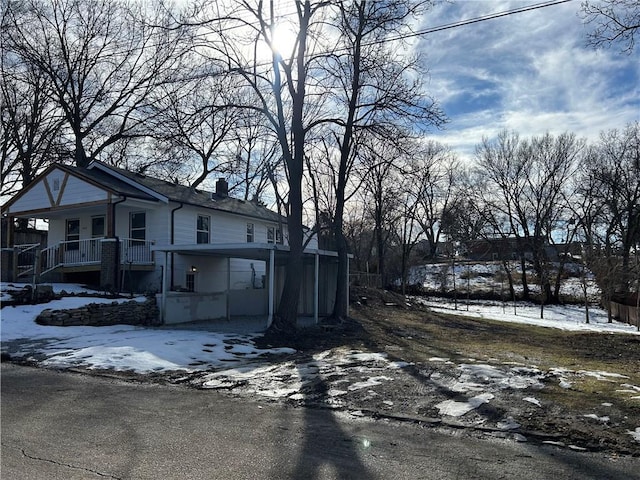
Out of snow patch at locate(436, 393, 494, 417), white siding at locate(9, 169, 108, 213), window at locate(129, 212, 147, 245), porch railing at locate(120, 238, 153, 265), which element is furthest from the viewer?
window at locate(129, 212, 147, 245)

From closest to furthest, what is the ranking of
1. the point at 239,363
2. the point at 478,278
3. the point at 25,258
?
the point at 239,363 → the point at 25,258 → the point at 478,278

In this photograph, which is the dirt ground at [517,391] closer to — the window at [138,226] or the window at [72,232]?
the window at [138,226]

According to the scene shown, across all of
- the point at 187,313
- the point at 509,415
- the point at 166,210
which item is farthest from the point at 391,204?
the point at 509,415

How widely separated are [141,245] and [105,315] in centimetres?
677

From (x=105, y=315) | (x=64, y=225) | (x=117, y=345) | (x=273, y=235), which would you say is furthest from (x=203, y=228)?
(x=117, y=345)

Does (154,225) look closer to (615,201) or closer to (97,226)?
(97,226)

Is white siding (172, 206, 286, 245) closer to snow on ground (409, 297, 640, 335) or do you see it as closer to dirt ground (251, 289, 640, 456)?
dirt ground (251, 289, 640, 456)

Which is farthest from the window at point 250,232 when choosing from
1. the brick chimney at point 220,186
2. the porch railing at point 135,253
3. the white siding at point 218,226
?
the porch railing at point 135,253

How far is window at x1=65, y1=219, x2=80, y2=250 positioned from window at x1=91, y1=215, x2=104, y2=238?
3.28 ft

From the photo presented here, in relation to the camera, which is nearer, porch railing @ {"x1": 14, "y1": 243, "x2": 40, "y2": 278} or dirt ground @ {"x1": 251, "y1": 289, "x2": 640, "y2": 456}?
dirt ground @ {"x1": 251, "y1": 289, "x2": 640, "y2": 456}

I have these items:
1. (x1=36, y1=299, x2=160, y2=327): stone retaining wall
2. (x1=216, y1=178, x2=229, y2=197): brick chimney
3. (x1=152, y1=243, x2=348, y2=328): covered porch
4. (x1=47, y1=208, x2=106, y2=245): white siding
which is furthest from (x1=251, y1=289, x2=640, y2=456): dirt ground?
(x1=216, y1=178, x2=229, y2=197): brick chimney

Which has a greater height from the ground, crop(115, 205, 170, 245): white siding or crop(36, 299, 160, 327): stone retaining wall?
crop(115, 205, 170, 245): white siding

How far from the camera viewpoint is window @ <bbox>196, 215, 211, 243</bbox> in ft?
74.5

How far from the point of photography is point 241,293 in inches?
861
